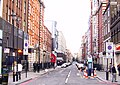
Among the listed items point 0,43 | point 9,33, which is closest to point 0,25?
point 0,43

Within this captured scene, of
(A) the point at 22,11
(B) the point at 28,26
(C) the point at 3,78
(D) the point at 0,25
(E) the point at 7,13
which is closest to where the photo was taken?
(C) the point at 3,78

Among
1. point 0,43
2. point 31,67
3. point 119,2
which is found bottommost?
point 31,67

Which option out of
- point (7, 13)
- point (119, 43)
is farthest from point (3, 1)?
point (119, 43)

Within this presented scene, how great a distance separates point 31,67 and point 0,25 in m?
27.0

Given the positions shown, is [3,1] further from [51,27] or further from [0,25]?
[51,27]

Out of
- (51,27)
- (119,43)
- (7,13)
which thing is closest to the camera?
(7,13)

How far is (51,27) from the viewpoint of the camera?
15138cm

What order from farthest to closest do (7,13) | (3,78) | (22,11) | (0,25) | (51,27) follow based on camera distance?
1. (51,27)
2. (22,11)
3. (7,13)
4. (0,25)
5. (3,78)

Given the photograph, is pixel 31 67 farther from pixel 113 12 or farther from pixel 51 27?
pixel 51 27

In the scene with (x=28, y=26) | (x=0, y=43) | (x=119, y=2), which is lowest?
(x=0, y=43)

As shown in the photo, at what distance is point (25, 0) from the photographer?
2235 inches

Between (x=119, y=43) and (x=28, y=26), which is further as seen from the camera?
(x=28, y=26)

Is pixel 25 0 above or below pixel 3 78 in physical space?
above

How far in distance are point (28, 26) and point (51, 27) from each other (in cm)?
9256
